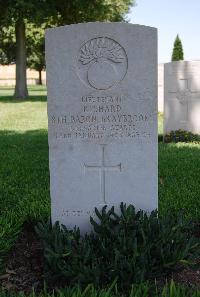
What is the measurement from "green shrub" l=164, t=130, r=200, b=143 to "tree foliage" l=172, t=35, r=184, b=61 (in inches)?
758

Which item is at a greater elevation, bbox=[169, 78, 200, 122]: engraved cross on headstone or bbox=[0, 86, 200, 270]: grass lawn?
bbox=[169, 78, 200, 122]: engraved cross on headstone

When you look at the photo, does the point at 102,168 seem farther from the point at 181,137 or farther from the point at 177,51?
the point at 177,51

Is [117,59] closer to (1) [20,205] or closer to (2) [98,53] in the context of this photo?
(2) [98,53]

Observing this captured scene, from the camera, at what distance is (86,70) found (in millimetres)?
3803

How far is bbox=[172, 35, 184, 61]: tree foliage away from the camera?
28.7 meters

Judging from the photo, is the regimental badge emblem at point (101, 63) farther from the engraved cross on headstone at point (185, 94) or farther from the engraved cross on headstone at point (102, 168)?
the engraved cross on headstone at point (185, 94)

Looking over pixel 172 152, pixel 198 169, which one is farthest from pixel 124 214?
pixel 172 152

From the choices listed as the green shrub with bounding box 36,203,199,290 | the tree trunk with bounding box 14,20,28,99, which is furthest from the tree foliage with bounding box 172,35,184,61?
the green shrub with bounding box 36,203,199,290

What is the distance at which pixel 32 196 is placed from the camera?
5.11 meters

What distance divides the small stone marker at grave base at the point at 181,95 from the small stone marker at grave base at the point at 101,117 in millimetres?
6144

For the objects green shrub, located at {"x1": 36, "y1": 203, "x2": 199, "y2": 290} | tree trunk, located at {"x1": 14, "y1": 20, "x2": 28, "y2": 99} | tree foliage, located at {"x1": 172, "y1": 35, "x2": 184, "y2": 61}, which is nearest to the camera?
green shrub, located at {"x1": 36, "y1": 203, "x2": 199, "y2": 290}

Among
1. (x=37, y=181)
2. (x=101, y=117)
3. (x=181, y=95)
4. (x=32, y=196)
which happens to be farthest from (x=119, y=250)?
(x=181, y=95)

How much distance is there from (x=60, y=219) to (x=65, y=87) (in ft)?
3.82

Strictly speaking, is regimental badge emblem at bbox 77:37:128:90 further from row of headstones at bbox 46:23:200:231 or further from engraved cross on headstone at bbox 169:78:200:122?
engraved cross on headstone at bbox 169:78:200:122
